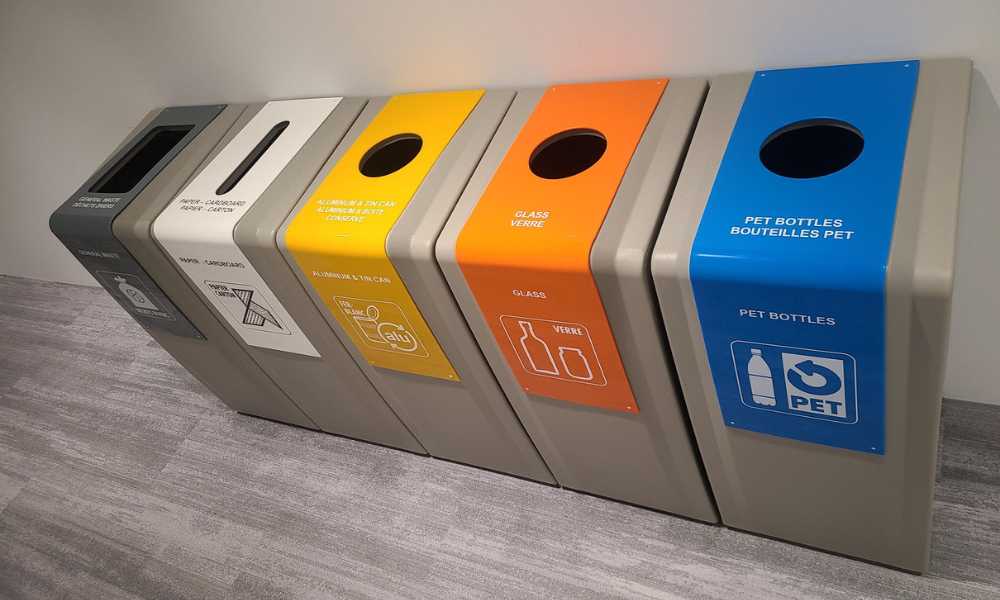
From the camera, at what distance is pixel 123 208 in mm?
1546

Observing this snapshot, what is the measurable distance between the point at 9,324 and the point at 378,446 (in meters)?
2.05

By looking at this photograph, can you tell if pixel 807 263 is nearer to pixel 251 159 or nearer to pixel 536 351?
pixel 536 351

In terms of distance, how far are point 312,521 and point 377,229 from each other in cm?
97

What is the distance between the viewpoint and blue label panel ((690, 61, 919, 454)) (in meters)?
0.83

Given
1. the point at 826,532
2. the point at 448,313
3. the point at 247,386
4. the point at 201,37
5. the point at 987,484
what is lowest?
the point at 987,484

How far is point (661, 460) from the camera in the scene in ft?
4.26

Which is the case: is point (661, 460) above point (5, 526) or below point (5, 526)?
above

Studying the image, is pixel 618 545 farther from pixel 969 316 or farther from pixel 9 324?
pixel 9 324

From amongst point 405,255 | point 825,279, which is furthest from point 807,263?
point 405,255

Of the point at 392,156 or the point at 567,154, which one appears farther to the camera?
the point at 392,156

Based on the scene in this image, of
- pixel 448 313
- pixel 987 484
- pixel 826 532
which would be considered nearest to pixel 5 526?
pixel 448 313

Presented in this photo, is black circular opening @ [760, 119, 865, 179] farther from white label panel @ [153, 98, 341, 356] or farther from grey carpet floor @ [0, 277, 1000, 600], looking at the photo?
white label panel @ [153, 98, 341, 356]

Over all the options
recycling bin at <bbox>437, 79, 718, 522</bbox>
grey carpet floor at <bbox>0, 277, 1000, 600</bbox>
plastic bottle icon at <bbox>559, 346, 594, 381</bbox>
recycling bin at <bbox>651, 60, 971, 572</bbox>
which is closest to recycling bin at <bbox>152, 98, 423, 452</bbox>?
grey carpet floor at <bbox>0, 277, 1000, 600</bbox>

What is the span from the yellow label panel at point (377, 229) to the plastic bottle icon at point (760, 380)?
600mm
